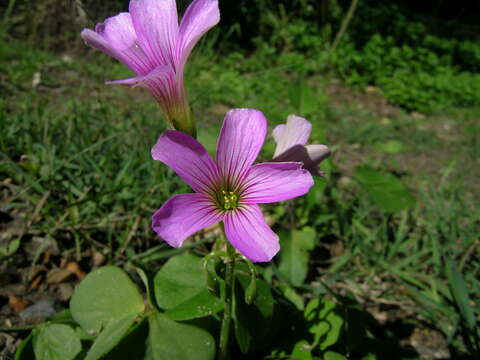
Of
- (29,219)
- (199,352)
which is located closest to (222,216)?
(199,352)

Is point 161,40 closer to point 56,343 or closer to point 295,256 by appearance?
point 56,343

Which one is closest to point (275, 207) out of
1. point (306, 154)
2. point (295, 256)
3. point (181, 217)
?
point (295, 256)

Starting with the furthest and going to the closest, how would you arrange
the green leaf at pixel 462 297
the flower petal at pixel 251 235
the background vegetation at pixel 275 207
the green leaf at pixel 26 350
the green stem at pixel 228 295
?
the background vegetation at pixel 275 207
the green leaf at pixel 462 297
the green leaf at pixel 26 350
the green stem at pixel 228 295
the flower petal at pixel 251 235

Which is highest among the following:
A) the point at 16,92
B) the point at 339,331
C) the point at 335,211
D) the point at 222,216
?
the point at 222,216

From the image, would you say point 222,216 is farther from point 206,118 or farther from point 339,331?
point 206,118

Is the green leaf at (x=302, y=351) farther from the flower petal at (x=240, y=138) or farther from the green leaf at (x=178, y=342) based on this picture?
the flower petal at (x=240, y=138)

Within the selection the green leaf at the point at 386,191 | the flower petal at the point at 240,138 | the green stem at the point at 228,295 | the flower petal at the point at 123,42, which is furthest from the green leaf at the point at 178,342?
the green leaf at the point at 386,191
